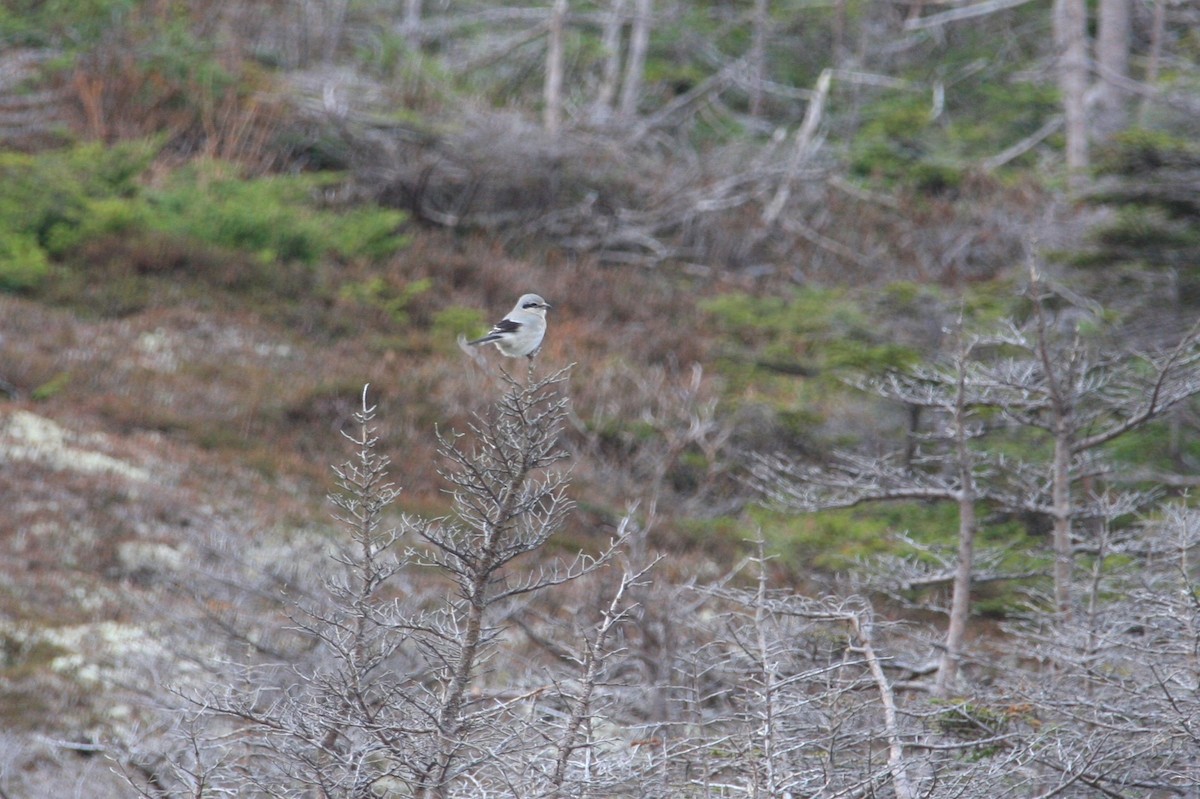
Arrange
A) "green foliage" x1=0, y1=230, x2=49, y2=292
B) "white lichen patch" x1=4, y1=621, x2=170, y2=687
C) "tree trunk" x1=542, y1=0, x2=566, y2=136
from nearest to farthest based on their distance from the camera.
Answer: "white lichen patch" x1=4, y1=621, x2=170, y2=687, "green foliage" x1=0, y1=230, x2=49, y2=292, "tree trunk" x1=542, y1=0, x2=566, y2=136

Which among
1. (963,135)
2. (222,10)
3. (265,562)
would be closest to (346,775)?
(265,562)

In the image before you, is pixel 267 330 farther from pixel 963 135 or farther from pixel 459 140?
pixel 963 135

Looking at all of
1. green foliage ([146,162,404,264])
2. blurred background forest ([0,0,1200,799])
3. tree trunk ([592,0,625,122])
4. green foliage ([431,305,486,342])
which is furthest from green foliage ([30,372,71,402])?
tree trunk ([592,0,625,122])

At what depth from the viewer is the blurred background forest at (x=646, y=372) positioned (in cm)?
481

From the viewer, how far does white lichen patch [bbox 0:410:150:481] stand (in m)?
10.6

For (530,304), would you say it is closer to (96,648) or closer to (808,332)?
(96,648)

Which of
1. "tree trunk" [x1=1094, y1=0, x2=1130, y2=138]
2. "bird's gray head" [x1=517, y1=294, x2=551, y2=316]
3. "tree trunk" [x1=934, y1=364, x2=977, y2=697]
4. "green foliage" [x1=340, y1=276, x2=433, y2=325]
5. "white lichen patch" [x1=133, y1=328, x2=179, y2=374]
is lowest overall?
"white lichen patch" [x1=133, y1=328, x2=179, y2=374]

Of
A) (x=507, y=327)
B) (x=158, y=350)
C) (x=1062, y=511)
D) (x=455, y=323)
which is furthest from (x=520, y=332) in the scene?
(x=455, y=323)

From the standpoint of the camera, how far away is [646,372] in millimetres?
14711

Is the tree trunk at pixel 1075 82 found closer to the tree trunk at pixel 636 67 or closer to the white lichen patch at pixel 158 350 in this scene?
the tree trunk at pixel 636 67

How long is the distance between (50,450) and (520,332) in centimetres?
650

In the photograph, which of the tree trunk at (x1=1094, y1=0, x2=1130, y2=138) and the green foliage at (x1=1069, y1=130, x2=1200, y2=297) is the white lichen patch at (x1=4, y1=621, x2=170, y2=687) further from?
the tree trunk at (x1=1094, y1=0, x2=1130, y2=138)

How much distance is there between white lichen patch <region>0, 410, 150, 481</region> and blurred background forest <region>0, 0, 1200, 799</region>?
4 cm

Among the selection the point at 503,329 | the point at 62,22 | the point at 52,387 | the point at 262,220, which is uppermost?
the point at 503,329
